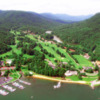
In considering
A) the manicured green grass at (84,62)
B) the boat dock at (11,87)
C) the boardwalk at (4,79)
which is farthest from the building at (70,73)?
the boardwalk at (4,79)

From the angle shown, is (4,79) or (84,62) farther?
(84,62)

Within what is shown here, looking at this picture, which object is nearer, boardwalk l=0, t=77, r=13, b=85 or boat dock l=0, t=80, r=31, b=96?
boat dock l=0, t=80, r=31, b=96

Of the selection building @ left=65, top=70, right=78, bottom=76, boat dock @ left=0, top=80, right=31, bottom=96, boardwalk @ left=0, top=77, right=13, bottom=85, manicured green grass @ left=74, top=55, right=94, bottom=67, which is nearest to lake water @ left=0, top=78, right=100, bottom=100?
boat dock @ left=0, top=80, right=31, bottom=96

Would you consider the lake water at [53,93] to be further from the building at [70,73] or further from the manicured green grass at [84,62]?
the manicured green grass at [84,62]

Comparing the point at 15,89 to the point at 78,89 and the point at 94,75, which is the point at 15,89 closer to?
the point at 78,89

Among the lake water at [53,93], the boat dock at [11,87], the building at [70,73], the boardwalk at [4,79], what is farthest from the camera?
the building at [70,73]

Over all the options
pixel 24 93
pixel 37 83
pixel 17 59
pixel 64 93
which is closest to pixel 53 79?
pixel 37 83

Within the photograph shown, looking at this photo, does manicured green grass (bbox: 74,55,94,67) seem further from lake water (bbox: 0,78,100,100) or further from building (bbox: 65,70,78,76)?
lake water (bbox: 0,78,100,100)

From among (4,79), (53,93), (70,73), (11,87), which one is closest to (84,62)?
(70,73)

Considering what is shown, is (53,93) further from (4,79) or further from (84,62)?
(84,62)
